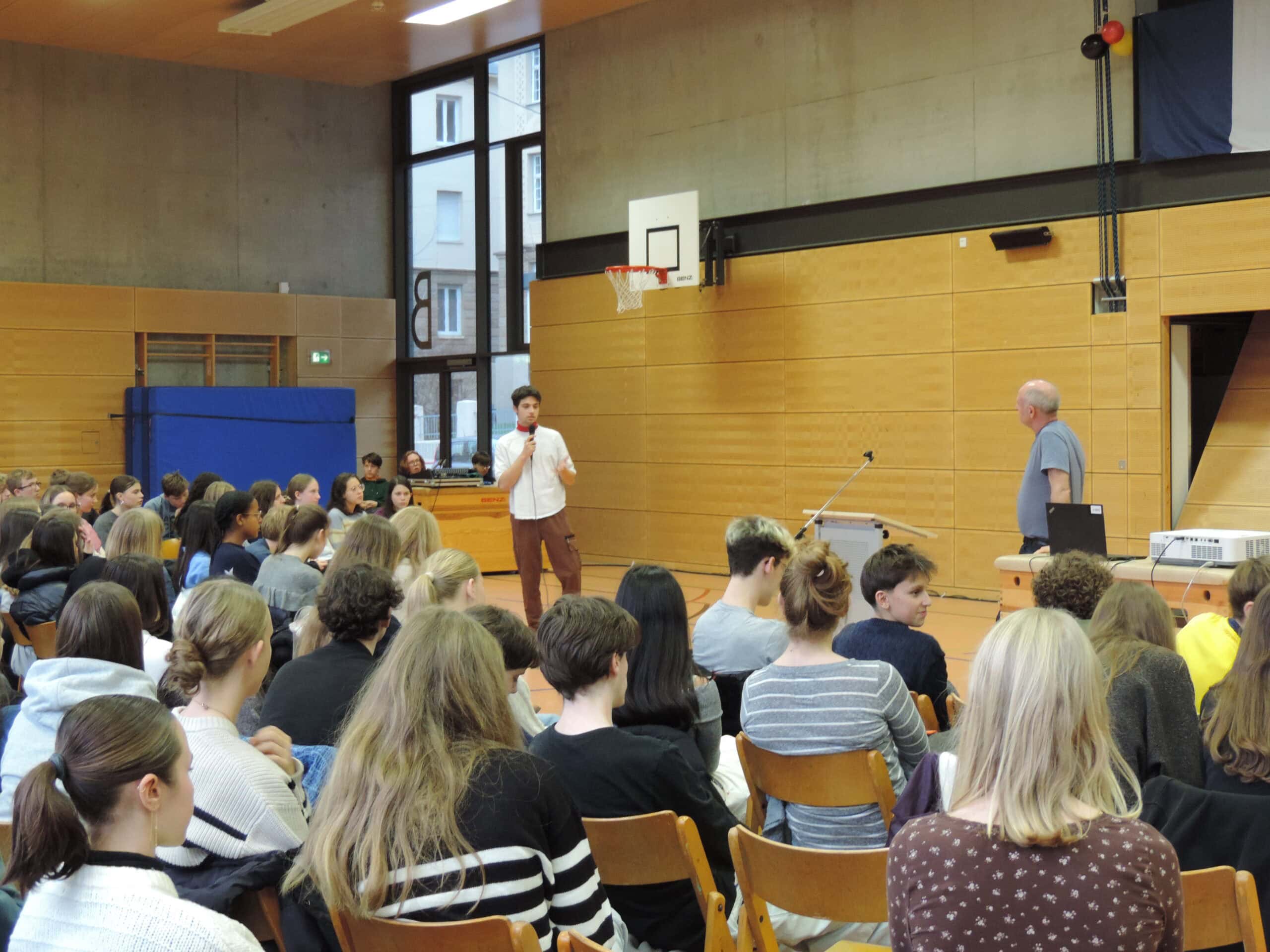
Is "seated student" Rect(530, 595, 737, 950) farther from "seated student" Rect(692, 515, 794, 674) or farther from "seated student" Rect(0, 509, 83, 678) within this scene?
"seated student" Rect(0, 509, 83, 678)

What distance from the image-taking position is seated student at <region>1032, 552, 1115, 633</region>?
3.40 metres

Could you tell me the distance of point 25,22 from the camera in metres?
11.5

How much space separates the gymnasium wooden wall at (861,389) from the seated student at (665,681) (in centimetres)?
647

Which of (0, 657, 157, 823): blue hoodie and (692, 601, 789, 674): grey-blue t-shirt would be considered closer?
(0, 657, 157, 823): blue hoodie

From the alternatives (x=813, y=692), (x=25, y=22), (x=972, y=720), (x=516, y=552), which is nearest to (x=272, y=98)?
(x=25, y=22)

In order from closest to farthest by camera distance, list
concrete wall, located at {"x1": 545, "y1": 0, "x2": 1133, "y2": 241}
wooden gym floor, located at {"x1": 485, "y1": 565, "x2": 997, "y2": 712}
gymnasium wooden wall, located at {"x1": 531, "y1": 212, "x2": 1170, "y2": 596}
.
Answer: wooden gym floor, located at {"x1": 485, "y1": 565, "x2": 997, "y2": 712} < gymnasium wooden wall, located at {"x1": 531, "y1": 212, "x2": 1170, "y2": 596} < concrete wall, located at {"x1": 545, "y1": 0, "x2": 1133, "y2": 241}

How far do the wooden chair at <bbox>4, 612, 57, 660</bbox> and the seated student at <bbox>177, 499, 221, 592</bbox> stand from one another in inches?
27.8

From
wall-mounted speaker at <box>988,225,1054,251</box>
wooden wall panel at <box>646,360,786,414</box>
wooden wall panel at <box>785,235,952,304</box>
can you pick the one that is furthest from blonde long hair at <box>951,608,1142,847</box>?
wooden wall panel at <box>646,360,786,414</box>

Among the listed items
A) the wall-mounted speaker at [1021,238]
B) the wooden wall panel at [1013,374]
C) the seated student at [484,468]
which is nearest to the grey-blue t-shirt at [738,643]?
the wooden wall panel at [1013,374]

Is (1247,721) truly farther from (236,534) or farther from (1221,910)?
(236,534)

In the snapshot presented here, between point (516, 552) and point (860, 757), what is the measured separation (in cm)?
531

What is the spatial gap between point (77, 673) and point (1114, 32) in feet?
26.1

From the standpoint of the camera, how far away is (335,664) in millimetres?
3064

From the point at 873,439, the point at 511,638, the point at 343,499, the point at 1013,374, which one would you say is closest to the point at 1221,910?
the point at 511,638
